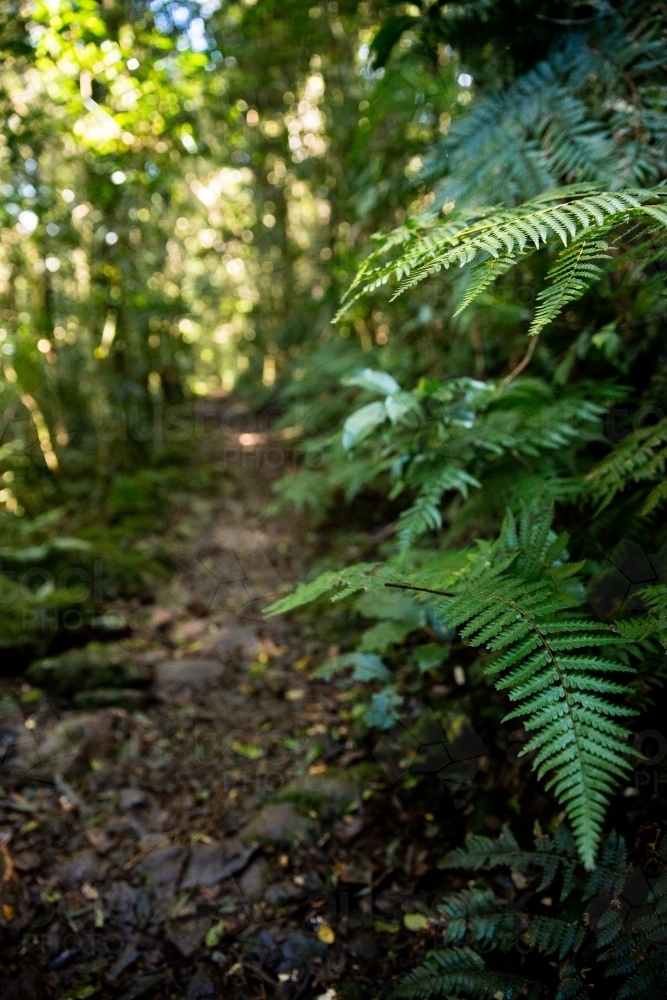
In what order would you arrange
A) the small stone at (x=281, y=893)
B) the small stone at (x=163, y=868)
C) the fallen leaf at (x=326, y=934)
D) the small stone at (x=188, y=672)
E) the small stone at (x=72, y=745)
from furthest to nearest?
the small stone at (x=188, y=672) < the small stone at (x=72, y=745) < the small stone at (x=163, y=868) < the small stone at (x=281, y=893) < the fallen leaf at (x=326, y=934)

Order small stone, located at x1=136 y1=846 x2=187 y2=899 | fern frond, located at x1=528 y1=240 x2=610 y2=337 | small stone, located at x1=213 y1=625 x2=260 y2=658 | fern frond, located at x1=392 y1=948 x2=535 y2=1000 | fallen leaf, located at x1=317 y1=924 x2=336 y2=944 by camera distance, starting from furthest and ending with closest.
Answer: small stone, located at x1=213 y1=625 x2=260 y2=658
small stone, located at x1=136 y1=846 x2=187 y2=899
fallen leaf, located at x1=317 y1=924 x2=336 y2=944
fern frond, located at x1=392 y1=948 x2=535 y2=1000
fern frond, located at x1=528 y1=240 x2=610 y2=337

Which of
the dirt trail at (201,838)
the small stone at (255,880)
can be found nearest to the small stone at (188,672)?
the dirt trail at (201,838)

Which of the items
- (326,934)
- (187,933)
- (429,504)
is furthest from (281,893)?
(429,504)

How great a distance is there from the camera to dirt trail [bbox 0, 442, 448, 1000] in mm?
2150

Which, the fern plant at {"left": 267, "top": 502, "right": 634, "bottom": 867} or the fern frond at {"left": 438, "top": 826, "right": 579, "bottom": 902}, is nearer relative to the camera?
the fern plant at {"left": 267, "top": 502, "right": 634, "bottom": 867}

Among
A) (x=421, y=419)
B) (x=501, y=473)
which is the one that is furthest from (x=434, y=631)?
(x=421, y=419)

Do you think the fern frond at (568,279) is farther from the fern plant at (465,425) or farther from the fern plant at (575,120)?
the fern plant at (465,425)

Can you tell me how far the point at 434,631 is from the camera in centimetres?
281

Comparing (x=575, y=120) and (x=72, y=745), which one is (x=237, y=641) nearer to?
(x=72, y=745)

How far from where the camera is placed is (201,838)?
2.69 m

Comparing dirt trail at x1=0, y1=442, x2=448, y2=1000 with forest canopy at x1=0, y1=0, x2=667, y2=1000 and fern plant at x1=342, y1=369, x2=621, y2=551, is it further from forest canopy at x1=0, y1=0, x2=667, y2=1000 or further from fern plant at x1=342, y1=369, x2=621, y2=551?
fern plant at x1=342, y1=369, x2=621, y2=551

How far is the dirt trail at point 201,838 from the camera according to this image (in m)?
2.15

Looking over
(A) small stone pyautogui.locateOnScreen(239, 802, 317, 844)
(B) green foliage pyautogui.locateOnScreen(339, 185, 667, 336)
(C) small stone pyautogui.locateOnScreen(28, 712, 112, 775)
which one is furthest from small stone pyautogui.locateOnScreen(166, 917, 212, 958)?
(B) green foliage pyautogui.locateOnScreen(339, 185, 667, 336)

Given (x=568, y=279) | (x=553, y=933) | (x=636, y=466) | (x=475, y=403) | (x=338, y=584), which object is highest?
(x=568, y=279)
